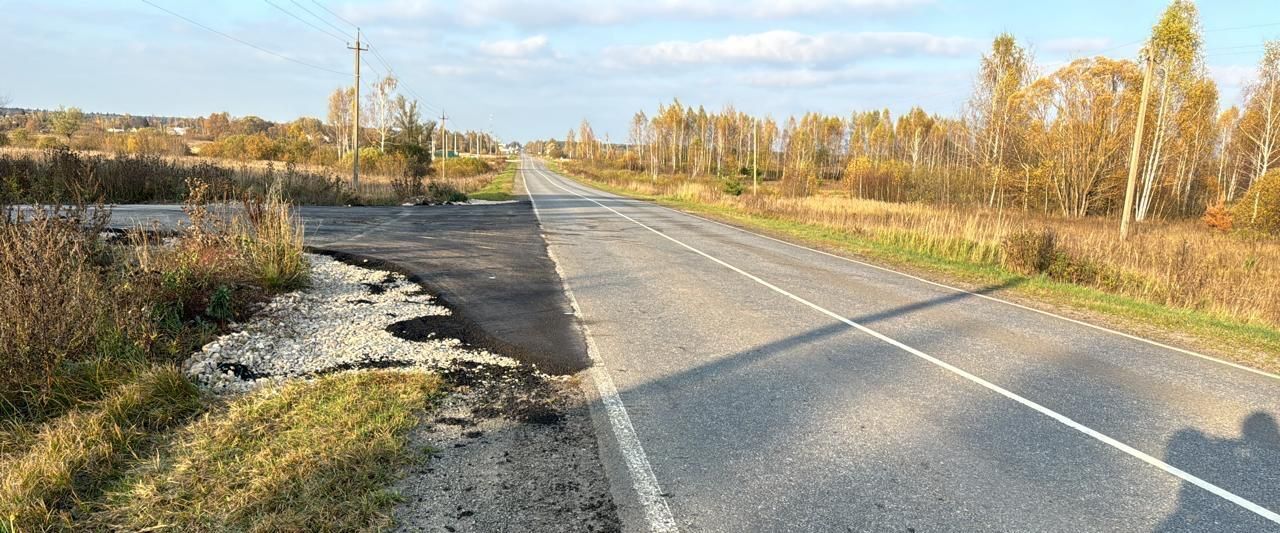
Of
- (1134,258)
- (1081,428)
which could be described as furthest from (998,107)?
(1081,428)

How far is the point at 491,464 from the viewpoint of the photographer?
12.0ft

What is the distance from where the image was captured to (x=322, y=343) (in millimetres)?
5789

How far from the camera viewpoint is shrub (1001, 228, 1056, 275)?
13.7 m

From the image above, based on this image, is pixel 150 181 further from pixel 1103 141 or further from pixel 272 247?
pixel 1103 141

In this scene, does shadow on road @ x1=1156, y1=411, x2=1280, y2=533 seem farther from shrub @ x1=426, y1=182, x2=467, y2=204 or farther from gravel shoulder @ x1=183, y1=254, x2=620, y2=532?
shrub @ x1=426, y1=182, x2=467, y2=204

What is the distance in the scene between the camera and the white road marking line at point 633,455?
126 inches

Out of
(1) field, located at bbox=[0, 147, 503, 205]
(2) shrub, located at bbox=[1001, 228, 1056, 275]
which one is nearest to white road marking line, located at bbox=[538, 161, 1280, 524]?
(2) shrub, located at bbox=[1001, 228, 1056, 275]

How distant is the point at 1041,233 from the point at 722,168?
71381 millimetres

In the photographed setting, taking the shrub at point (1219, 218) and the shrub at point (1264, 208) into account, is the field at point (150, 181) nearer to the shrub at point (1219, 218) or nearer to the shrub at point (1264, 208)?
the shrub at point (1264, 208)

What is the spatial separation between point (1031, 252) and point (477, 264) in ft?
38.1

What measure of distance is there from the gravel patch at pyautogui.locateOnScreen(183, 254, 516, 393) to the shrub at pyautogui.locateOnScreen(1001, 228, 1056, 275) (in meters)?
12.4

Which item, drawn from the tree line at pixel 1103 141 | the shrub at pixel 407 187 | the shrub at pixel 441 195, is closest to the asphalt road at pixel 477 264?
the shrub at pixel 407 187

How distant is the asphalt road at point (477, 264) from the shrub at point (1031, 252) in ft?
33.5

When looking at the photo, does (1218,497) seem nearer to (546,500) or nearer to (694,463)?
(694,463)
